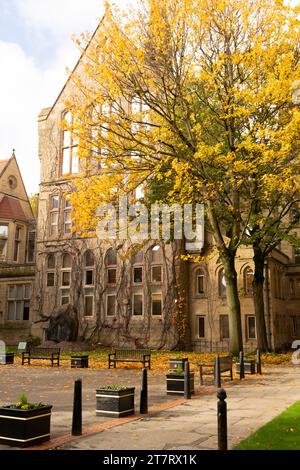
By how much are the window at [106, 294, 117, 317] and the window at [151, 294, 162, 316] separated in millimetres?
3071

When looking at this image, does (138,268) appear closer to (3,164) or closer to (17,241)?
(17,241)

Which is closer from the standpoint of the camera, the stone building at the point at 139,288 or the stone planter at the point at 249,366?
the stone planter at the point at 249,366

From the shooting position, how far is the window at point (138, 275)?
3438 cm

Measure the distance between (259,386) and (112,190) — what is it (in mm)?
10662

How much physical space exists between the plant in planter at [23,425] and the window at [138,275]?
1054 inches

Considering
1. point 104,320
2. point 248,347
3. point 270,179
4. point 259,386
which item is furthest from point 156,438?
point 104,320

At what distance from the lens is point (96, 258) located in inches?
1404

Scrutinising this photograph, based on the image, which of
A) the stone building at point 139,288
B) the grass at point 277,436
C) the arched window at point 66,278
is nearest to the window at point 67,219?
the stone building at point 139,288

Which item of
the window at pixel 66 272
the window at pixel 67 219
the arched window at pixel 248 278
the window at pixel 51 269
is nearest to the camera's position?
the arched window at pixel 248 278

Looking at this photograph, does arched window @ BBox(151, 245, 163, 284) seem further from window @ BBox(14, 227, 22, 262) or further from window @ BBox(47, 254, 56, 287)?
window @ BBox(14, 227, 22, 262)

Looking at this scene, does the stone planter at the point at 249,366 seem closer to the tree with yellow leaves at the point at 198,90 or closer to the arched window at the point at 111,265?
the tree with yellow leaves at the point at 198,90

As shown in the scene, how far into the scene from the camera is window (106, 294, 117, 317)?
113 ft

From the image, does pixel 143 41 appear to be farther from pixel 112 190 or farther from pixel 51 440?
pixel 51 440

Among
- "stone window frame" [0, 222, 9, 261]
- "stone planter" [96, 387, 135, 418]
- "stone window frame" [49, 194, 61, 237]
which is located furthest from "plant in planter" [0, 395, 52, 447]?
"stone window frame" [0, 222, 9, 261]
